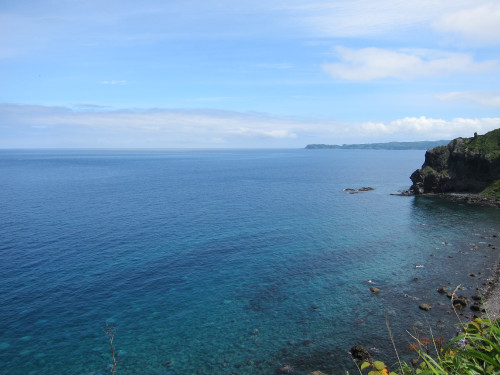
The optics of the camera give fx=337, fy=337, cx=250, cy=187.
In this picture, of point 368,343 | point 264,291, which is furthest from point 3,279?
point 368,343

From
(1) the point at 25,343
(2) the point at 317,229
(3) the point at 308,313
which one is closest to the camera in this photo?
(1) the point at 25,343

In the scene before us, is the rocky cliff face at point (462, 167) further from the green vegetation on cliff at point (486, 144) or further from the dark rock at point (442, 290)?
the dark rock at point (442, 290)

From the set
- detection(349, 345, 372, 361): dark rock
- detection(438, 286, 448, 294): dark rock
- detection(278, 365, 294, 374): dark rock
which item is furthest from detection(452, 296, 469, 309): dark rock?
detection(278, 365, 294, 374): dark rock

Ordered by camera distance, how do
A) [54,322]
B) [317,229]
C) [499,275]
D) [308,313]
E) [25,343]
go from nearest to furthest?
[25,343], [54,322], [308,313], [499,275], [317,229]

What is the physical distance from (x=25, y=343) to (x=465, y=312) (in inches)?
2004

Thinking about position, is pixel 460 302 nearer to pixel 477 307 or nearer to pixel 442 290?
pixel 477 307

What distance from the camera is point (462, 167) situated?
12312cm

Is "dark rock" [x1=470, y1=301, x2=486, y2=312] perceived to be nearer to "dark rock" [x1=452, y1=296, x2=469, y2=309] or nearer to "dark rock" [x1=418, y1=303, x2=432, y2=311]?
"dark rock" [x1=452, y1=296, x2=469, y2=309]

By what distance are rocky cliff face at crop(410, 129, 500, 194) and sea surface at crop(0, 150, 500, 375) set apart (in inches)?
1093

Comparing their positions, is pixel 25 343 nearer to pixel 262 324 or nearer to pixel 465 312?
pixel 262 324

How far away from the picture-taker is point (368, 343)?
36062mm

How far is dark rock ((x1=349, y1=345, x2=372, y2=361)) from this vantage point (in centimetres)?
3347

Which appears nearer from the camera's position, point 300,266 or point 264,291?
point 264,291

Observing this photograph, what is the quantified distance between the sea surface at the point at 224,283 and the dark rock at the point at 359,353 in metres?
0.70
